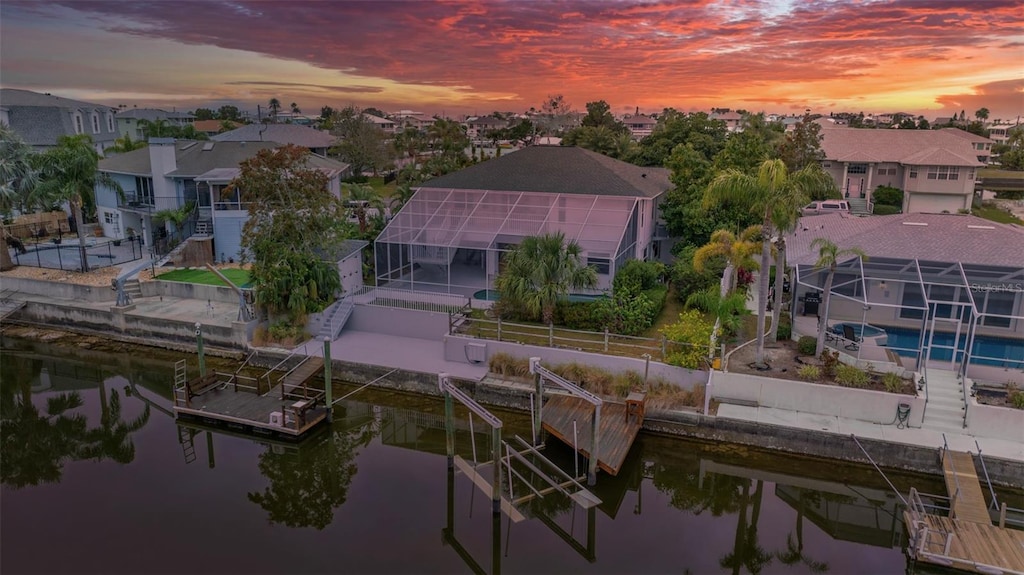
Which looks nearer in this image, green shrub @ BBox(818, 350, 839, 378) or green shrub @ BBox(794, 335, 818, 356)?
green shrub @ BBox(818, 350, 839, 378)

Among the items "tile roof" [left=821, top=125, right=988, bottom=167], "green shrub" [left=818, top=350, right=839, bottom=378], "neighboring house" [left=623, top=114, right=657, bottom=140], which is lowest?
"green shrub" [left=818, top=350, right=839, bottom=378]

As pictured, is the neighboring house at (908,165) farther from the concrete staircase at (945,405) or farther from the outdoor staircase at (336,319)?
the outdoor staircase at (336,319)

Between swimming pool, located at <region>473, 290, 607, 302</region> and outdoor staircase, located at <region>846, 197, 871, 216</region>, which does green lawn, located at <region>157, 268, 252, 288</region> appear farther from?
outdoor staircase, located at <region>846, 197, 871, 216</region>

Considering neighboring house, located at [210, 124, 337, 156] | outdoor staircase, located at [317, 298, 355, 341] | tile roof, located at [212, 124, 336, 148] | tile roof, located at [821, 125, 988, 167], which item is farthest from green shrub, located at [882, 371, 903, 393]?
neighboring house, located at [210, 124, 337, 156]

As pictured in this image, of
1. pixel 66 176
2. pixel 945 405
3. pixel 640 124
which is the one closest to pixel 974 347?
pixel 945 405

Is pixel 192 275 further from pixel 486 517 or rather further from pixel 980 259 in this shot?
pixel 980 259

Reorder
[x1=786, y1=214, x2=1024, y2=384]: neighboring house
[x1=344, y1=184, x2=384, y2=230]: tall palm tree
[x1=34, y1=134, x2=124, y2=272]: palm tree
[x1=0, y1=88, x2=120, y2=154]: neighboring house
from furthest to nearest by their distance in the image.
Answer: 1. [x1=0, y1=88, x2=120, y2=154]: neighboring house
2. [x1=344, y1=184, x2=384, y2=230]: tall palm tree
3. [x1=34, y1=134, x2=124, y2=272]: palm tree
4. [x1=786, y1=214, x2=1024, y2=384]: neighboring house

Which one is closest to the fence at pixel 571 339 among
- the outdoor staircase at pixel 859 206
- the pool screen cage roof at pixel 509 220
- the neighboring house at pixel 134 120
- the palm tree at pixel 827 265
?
the palm tree at pixel 827 265

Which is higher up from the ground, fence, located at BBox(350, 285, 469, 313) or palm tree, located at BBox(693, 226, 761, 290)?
palm tree, located at BBox(693, 226, 761, 290)
